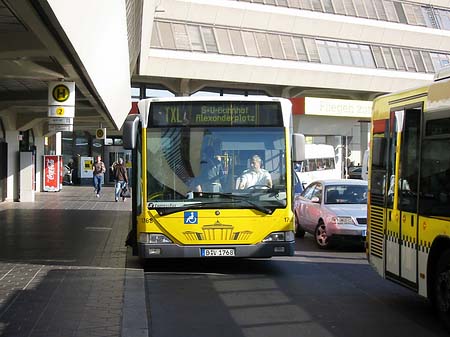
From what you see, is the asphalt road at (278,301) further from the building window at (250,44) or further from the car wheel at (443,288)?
the building window at (250,44)

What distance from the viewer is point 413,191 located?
7410 millimetres

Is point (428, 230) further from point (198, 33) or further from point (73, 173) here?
point (73, 173)

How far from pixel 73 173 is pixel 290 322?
39968mm

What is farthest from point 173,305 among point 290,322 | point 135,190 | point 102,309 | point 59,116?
point 59,116

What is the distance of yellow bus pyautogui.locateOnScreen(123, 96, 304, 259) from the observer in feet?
33.6

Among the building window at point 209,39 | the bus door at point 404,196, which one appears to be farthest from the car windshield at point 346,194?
the building window at point 209,39

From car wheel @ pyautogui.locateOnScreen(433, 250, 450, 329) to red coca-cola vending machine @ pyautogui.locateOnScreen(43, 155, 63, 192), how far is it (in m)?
26.9

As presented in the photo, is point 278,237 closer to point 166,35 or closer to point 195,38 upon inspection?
point 166,35

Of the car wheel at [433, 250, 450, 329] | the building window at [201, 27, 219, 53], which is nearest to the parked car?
the car wheel at [433, 250, 450, 329]

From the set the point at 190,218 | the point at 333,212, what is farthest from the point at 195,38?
the point at 190,218

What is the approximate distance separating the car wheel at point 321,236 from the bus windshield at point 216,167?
3.92 metres

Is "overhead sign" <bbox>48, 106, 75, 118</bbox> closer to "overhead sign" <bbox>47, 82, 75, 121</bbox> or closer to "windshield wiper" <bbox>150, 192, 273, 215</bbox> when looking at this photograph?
"overhead sign" <bbox>47, 82, 75, 121</bbox>

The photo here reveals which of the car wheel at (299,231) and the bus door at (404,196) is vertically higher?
the bus door at (404,196)

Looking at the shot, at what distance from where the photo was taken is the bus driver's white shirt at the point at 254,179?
10.4m
